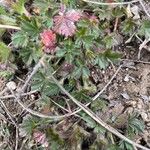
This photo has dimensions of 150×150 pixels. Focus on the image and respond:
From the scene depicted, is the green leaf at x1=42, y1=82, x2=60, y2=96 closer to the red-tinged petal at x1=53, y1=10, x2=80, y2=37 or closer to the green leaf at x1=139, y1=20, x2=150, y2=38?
the red-tinged petal at x1=53, y1=10, x2=80, y2=37

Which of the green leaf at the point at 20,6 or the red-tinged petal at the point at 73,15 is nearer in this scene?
the red-tinged petal at the point at 73,15

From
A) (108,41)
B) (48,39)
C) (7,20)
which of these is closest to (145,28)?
(108,41)

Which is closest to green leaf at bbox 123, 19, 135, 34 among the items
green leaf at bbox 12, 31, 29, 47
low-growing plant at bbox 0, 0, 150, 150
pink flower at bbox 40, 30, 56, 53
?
low-growing plant at bbox 0, 0, 150, 150

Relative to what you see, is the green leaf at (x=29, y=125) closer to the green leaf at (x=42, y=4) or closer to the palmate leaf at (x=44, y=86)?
the palmate leaf at (x=44, y=86)

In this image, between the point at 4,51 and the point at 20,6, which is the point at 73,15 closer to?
the point at 20,6

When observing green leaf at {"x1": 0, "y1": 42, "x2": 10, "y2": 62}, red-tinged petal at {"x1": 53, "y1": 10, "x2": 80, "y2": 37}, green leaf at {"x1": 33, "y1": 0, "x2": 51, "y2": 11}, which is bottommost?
green leaf at {"x1": 0, "y1": 42, "x2": 10, "y2": 62}

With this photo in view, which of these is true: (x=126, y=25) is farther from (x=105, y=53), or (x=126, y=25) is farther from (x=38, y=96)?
(x=38, y=96)

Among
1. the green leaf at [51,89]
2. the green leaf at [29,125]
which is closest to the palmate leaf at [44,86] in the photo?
the green leaf at [51,89]
